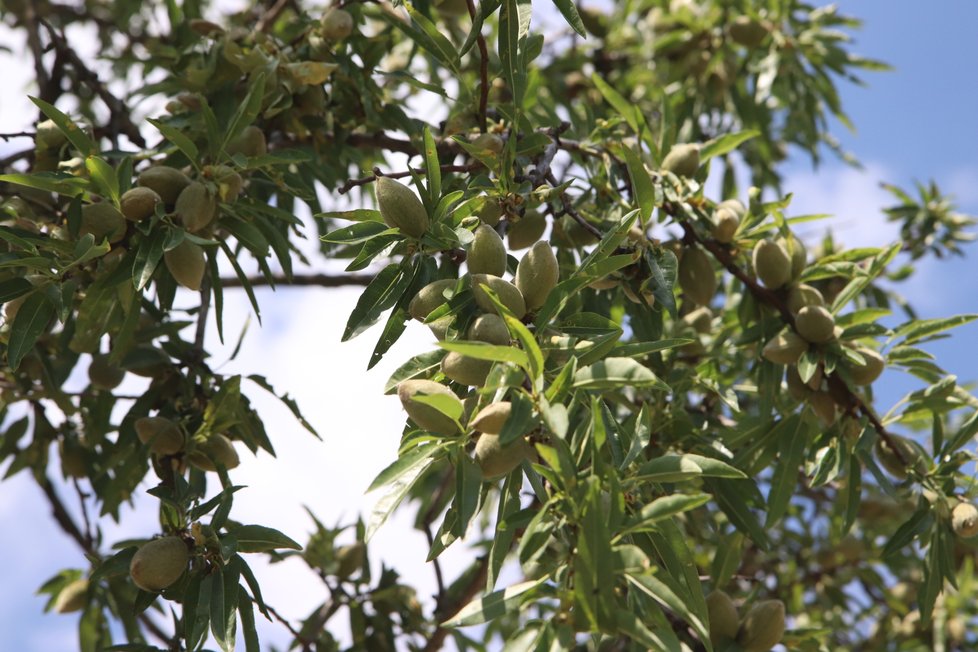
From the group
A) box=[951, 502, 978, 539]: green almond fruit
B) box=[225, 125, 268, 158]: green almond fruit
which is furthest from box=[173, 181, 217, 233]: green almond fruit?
box=[951, 502, 978, 539]: green almond fruit

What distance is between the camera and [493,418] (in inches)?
45.8

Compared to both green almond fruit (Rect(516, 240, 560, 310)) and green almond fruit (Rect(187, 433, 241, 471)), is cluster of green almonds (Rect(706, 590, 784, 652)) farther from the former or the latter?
green almond fruit (Rect(187, 433, 241, 471))

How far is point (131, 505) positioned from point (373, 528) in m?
1.33

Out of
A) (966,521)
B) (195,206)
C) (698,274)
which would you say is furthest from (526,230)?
(966,521)

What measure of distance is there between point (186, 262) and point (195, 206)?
0.34 ft

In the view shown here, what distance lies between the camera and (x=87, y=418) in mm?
2207

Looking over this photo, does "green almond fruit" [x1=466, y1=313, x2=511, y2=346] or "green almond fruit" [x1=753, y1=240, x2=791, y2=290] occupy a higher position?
"green almond fruit" [x1=466, y1=313, x2=511, y2=346]

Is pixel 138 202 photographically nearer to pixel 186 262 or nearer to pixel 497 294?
pixel 186 262

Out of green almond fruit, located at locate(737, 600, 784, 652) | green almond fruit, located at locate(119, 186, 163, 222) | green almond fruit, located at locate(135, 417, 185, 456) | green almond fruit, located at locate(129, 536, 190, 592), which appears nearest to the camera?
green almond fruit, located at locate(129, 536, 190, 592)

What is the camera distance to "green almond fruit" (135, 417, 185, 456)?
1.91 meters

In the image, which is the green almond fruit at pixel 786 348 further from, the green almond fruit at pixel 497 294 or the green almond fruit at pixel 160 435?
the green almond fruit at pixel 160 435

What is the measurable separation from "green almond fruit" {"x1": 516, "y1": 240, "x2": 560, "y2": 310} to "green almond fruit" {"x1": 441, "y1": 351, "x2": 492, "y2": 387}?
0.16m

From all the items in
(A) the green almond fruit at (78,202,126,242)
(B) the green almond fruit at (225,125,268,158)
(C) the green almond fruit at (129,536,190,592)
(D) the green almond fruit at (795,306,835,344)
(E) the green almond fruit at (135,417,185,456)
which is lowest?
(C) the green almond fruit at (129,536,190,592)

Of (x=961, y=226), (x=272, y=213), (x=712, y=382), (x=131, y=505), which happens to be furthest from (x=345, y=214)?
(x=961, y=226)
